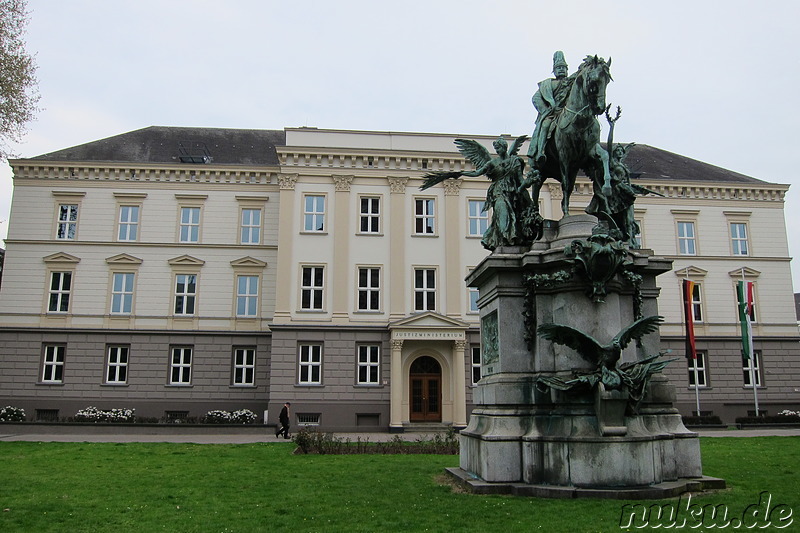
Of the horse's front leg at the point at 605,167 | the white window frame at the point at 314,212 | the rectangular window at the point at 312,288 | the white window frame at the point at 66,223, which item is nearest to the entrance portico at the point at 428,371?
the rectangular window at the point at 312,288

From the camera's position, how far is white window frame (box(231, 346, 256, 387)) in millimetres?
36594

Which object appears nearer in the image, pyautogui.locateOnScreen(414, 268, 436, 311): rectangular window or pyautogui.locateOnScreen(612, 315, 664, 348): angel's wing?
pyautogui.locateOnScreen(612, 315, 664, 348): angel's wing

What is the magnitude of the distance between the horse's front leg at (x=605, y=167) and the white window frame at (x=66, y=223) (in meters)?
33.9

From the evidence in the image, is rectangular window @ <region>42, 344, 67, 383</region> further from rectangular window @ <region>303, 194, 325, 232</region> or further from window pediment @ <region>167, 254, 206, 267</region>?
rectangular window @ <region>303, 194, 325, 232</region>

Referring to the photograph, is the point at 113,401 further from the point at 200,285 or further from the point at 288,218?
the point at 288,218

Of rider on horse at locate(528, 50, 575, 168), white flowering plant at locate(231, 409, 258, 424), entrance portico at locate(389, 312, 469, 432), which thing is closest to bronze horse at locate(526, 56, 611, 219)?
rider on horse at locate(528, 50, 575, 168)

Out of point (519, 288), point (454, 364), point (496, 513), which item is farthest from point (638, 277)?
point (454, 364)

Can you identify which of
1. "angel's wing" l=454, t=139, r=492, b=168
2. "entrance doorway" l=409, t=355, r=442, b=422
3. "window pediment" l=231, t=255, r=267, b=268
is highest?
"window pediment" l=231, t=255, r=267, b=268

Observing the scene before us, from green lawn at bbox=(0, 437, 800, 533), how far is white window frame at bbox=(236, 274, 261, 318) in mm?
20058

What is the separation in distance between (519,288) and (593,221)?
1.66 metres

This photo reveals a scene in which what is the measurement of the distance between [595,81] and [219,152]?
112 feet

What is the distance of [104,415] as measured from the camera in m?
32.6

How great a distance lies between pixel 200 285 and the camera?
123 feet

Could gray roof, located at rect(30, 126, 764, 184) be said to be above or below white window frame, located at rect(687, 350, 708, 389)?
above
